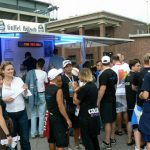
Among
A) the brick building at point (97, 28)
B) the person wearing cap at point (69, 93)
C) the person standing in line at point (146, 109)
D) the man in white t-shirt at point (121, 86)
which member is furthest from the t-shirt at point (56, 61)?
the brick building at point (97, 28)

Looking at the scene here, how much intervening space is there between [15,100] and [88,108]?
123cm

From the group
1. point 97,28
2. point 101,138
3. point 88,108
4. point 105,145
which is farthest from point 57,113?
point 97,28

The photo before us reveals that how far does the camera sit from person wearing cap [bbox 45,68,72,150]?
17.3 ft

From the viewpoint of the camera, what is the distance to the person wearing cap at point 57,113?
526cm

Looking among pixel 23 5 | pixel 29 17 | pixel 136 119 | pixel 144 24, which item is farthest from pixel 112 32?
pixel 23 5

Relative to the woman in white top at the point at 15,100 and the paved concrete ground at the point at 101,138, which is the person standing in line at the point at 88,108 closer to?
the woman in white top at the point at 15,100

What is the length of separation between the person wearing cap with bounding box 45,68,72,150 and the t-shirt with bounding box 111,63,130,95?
276 cm

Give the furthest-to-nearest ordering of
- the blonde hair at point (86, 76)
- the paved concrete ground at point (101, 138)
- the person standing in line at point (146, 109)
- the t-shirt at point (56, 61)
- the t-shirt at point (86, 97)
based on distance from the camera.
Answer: the t-shirt at point (56, 61) < the paved concrete ground at point (101, 138) < the blonde hair at point (86, 76) < the t-shirt at point (86, 97) < the person standing in line at point (146, 109)

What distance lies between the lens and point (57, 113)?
5.33 metres

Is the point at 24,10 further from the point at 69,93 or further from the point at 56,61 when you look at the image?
the point at 69,93

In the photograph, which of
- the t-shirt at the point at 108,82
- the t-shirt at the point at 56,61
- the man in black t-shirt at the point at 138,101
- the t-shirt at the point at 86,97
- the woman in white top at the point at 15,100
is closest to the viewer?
the woman in white top at the point at 15,100

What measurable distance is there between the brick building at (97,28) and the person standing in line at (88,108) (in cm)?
1995

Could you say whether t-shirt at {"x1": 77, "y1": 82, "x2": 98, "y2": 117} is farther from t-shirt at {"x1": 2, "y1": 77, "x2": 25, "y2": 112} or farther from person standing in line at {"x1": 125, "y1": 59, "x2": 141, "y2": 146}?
person standing in line at {"x1": 125, "y1": 59, "x2": 141, "y2": 146}

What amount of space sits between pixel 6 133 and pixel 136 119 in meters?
2.51
